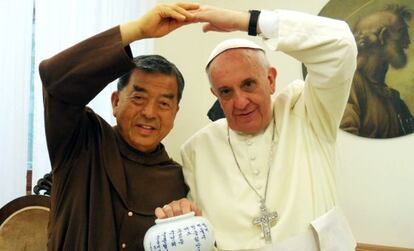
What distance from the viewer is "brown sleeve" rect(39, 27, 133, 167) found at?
1.08m

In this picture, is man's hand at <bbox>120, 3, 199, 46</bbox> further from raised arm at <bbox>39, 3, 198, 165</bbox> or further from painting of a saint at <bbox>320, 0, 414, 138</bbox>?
painting of a saint at <bbox>320, 0, 414, 138</bbox>

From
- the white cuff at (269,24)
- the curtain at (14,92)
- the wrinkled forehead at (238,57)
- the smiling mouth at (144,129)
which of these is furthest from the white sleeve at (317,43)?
the curtain at (14,92)

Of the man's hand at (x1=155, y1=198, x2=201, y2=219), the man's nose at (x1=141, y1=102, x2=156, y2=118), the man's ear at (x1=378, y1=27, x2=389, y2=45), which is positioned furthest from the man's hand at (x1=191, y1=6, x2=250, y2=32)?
the man's ear at (x1=378, y1=27, x2=389, y2=45)

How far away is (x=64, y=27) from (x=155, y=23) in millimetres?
1313

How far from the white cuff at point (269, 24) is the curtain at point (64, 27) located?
131 centimetres

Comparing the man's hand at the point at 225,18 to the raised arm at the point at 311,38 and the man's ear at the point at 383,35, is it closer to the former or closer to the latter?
the raised arm at the point at 311,38

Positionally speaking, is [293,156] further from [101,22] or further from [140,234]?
[101,22]

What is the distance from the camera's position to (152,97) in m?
1.31

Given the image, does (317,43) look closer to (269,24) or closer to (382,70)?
(269,24)

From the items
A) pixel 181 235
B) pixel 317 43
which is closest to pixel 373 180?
pixel 317 43

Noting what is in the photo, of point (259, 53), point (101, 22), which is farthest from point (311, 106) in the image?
point (101, 22)

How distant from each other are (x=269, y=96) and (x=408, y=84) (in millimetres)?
1344

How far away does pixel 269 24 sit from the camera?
120cm

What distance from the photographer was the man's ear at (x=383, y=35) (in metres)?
2.44
